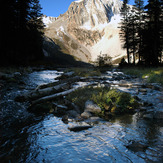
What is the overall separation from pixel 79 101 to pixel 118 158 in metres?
3.57

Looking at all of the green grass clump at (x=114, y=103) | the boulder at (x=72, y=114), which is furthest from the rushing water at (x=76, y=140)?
the green grass clump at (x=114, y=103)

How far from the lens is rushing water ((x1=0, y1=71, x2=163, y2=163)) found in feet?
8.14

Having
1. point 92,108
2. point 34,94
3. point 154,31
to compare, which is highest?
point 154,31

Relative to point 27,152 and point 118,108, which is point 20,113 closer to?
point 27,152

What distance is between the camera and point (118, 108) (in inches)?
211

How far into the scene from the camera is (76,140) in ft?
10.2

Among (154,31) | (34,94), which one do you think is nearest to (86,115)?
(34,94)

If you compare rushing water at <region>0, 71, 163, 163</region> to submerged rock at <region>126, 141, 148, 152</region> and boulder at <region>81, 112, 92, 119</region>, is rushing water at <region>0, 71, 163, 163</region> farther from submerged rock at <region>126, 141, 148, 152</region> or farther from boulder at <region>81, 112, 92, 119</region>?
boulder at <region>81, 112, 92, 119</region>

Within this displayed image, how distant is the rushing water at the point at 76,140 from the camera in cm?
248

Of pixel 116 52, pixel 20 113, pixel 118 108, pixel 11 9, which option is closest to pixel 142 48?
pixel 11 9

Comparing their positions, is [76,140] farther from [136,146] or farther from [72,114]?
[72,114]

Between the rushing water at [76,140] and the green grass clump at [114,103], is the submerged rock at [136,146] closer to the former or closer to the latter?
the rushing water at [76,140]

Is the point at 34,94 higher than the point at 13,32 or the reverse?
the reverse

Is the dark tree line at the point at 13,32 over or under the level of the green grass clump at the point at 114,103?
over
